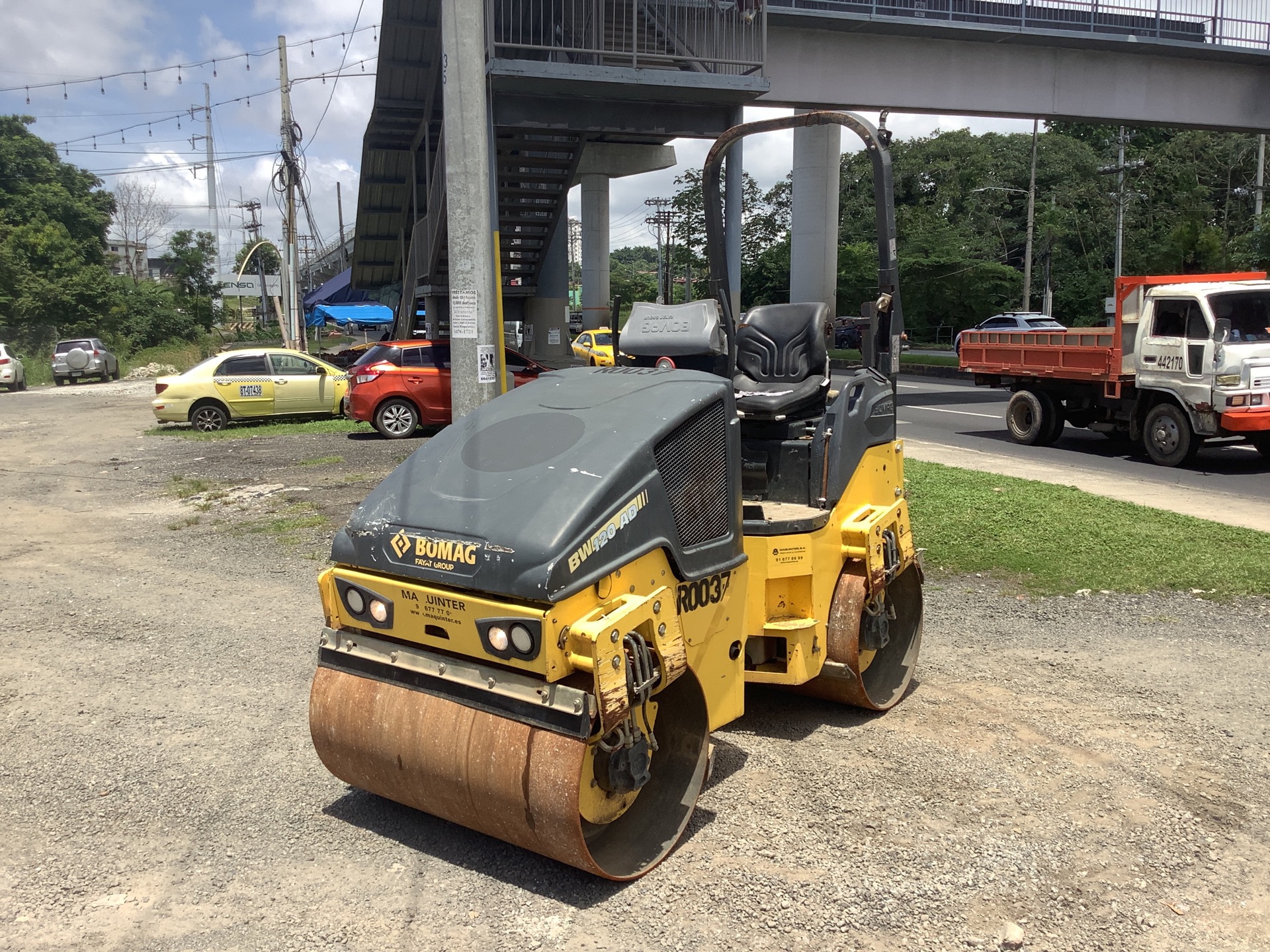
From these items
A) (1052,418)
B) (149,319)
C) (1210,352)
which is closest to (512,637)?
(1210,352)

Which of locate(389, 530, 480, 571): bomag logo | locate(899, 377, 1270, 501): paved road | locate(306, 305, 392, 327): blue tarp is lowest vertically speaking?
locate(899, 377, 1270, 501): paved road

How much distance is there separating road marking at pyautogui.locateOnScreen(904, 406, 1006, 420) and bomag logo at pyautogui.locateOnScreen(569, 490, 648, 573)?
17979 millimetres

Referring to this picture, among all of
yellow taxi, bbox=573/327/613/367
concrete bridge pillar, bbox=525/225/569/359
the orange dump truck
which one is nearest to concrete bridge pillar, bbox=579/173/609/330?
concrete bridge pillar, bbox=525/225/569/359

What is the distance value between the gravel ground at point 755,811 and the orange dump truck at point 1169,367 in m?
7.09

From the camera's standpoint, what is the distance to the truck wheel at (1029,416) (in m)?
16.3

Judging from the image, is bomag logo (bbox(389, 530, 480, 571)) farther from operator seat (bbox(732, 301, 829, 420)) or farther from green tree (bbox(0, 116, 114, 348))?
green tree (bbox(0, 116, 114, 348))

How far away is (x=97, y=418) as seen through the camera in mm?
22766

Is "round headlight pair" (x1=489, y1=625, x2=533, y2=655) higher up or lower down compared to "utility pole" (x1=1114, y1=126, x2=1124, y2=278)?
lower down

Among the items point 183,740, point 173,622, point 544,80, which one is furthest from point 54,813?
point 544,80

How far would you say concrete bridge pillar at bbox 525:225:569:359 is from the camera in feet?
106

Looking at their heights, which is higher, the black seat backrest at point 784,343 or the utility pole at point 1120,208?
the utility pole at point 1120,208

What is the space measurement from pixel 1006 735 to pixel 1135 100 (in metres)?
22.3

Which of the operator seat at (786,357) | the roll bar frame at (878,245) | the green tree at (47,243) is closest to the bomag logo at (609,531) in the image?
the operator seat at (786,357)

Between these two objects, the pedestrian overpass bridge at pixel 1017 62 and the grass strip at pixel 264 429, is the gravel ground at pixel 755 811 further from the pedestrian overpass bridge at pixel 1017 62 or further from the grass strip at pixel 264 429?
the pedestrian overpass bridge at pixel 1017 62
